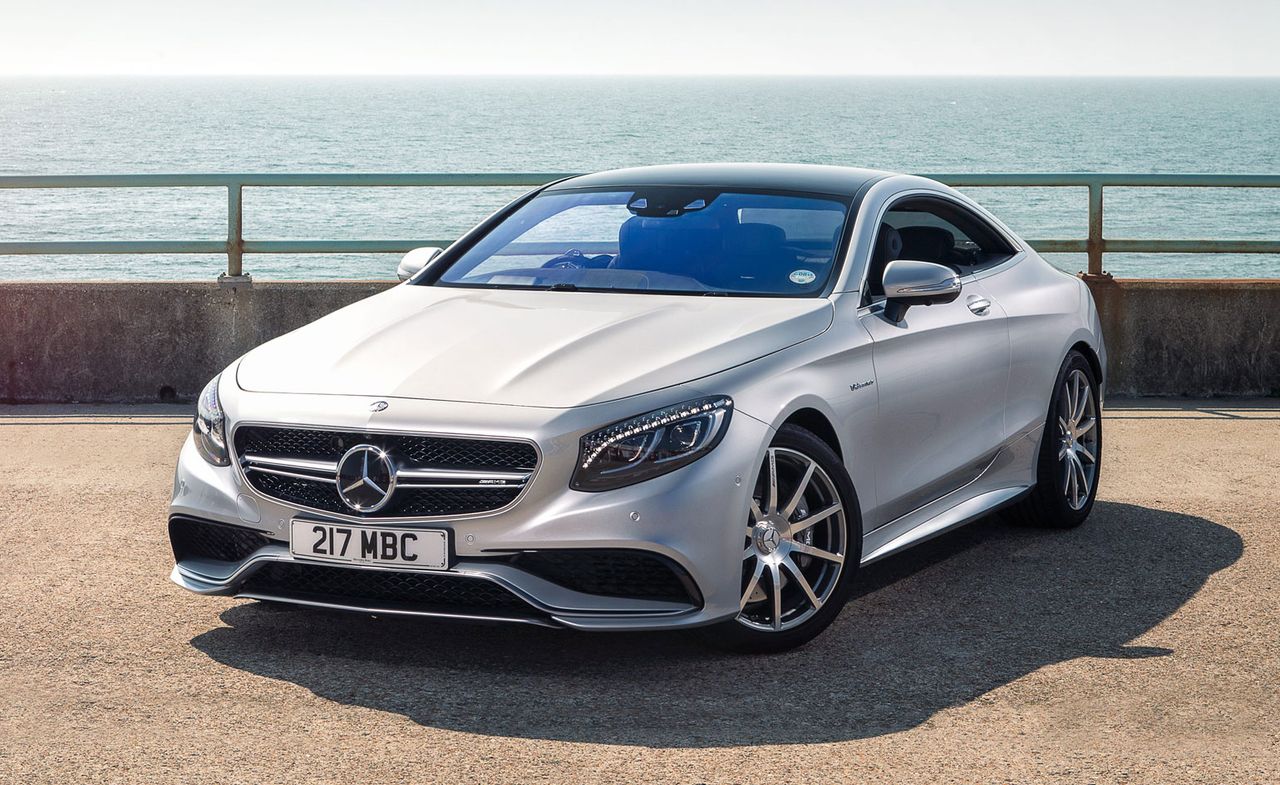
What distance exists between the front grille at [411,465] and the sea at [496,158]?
2804 centimetres

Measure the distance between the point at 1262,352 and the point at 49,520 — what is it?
7.53 metres

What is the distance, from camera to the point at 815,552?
15.6 ft


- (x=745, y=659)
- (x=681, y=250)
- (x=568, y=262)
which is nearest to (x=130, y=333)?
(x=568, y=262)

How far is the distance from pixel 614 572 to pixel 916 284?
1.55 meters

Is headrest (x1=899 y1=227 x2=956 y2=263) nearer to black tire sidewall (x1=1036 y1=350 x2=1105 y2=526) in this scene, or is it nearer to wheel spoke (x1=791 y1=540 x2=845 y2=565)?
black tire sidewall (x1=1036 y1=350 x2=1105 y2=526)

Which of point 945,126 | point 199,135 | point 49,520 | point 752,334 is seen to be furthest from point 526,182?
point 945,126

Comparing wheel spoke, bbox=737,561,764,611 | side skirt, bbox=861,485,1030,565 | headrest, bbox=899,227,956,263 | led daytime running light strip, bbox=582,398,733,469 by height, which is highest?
headrest, bbox=899,227,956,263

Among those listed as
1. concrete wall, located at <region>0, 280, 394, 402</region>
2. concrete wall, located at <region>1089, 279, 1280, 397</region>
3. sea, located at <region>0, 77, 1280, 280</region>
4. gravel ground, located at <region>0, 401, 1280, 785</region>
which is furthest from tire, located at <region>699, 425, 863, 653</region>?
sea, located at <region>0, 77, 1280, 280</region>

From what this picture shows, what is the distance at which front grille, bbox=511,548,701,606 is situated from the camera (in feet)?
14.0

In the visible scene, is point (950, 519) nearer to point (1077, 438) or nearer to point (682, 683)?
point (1077, 438)

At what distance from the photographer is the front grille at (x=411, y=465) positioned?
4.27m

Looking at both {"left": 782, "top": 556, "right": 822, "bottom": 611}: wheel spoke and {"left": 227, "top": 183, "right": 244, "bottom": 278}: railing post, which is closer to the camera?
{"left": 782, "top": 556, "right": 822, "bottom": 611}: wheel spoke

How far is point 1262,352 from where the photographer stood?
1042cm

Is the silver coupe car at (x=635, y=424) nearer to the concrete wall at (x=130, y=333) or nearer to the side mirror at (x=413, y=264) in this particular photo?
the side mirror at (x=413, y=264)
